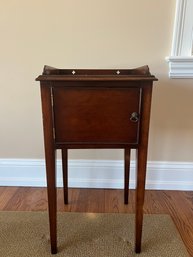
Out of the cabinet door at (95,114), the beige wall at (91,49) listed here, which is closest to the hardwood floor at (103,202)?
the beige wall at (91,49)

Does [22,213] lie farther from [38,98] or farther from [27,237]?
[38,98]

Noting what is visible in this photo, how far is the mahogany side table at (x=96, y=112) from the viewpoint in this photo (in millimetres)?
844

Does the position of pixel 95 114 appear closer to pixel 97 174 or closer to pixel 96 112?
pixel 96 112

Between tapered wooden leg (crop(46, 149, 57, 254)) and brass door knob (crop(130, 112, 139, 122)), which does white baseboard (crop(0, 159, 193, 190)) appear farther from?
brass door knob (crop(130, 112, 139, 122))

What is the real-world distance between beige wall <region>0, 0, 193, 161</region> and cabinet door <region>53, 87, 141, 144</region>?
1.82 ft

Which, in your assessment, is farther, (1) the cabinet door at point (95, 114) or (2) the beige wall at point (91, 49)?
(2) the beige wall at point (91, 49)

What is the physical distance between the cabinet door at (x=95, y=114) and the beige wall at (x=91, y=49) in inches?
21.9

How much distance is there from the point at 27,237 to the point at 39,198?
1.15 feet

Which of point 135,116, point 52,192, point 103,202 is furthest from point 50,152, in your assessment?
point 103,202

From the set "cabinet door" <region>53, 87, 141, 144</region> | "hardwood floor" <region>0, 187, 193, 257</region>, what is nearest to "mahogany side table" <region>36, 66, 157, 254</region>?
"cabinet door" <region>53, 87, 141, 144</region>

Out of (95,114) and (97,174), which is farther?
(97,174)

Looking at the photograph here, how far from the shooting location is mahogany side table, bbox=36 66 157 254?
2.77 ft

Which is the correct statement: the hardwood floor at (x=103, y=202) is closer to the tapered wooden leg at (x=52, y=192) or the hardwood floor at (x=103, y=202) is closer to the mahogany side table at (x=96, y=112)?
the tapered wooden leg at (x=52, y=192)

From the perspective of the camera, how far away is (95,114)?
2.87 feet
